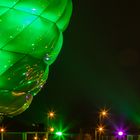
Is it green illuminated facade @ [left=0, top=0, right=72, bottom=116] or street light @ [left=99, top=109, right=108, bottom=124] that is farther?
street light @ [left=99, top=109, right=108, bottom=124]

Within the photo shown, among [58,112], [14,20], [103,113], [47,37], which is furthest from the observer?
[58,112]

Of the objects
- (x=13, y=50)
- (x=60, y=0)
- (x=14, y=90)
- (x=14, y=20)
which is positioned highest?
(x=60, y=0)

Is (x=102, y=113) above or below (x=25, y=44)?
above

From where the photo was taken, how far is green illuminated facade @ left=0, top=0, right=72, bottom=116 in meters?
2.06

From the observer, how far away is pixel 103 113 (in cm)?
723

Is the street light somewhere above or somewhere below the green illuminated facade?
above

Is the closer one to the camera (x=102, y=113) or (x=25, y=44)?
(x=25, y=44)

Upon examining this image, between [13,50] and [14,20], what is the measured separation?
15 cm

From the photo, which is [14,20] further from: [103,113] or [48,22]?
[103,113]

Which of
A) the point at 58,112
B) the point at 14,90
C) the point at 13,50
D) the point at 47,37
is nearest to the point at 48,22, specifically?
the point at 47,37

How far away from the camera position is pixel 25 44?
2.11 m

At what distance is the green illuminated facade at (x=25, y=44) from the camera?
2059 millimetres

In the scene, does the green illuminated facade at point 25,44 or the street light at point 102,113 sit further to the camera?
the street light at point 102,113

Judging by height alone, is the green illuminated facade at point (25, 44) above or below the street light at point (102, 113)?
below
